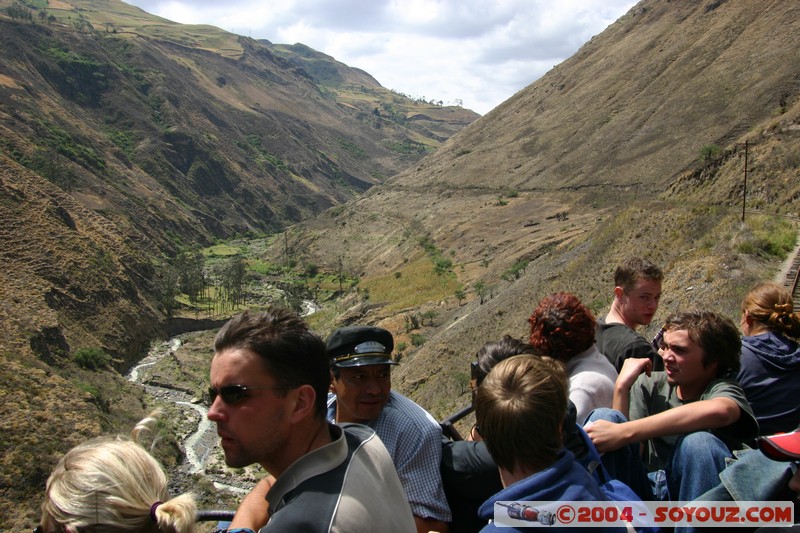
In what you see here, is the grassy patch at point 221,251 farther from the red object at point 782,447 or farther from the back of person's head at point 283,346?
the red object at point 782,447

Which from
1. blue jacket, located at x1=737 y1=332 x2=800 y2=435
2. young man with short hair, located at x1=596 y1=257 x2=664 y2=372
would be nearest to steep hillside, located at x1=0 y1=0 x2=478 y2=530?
young man with short hair, located at x1=596 y1=257 x2=664 y2=372

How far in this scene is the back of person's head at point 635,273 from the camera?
4.64 meters

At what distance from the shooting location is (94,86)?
116 meters

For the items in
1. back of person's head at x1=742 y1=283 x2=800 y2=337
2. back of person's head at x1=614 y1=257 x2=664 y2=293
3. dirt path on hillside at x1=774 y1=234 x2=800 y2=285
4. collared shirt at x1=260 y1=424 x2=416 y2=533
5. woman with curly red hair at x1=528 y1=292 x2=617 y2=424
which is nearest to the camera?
collared shirt at x1=260 y1=424 x2=416 y2=533

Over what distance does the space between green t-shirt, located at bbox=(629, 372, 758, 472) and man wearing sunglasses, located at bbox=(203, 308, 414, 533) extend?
1.62 meters

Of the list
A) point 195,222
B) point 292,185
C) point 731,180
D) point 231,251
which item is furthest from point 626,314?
point 292,185

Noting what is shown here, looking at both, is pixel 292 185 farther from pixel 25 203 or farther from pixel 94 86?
pixel 25 203

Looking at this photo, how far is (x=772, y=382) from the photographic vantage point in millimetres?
3625

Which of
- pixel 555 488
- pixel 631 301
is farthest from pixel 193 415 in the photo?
pixel 555 488

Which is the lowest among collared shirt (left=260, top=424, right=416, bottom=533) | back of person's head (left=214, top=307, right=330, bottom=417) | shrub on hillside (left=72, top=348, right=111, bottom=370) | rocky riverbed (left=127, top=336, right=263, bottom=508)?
rocky riverbed (left=127, top=336, right=263, bottom=508)

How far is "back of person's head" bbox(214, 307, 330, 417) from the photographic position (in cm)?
243

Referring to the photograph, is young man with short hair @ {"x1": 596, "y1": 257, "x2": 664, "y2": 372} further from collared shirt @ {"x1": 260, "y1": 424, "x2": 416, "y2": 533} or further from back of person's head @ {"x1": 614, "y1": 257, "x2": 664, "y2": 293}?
collared shirt @ {"x1": 260, "y1": 424, "x2": 416, "y2": 533}

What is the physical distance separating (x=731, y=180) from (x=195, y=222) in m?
84.2

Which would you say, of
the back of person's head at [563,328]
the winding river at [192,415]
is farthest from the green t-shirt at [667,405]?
the winding river at [192,415]
